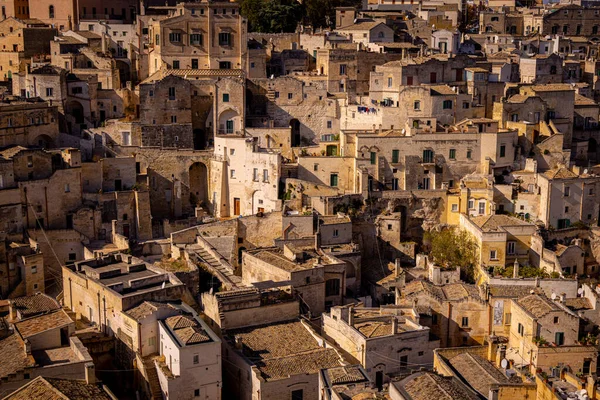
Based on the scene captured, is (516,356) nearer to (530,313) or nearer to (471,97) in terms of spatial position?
(530,313)

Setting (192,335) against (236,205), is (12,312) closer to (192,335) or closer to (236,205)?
(192,335)

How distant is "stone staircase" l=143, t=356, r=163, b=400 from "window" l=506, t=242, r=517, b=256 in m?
19.1

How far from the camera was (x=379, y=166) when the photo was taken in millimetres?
50031

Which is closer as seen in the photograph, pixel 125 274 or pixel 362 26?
pixel 125 274

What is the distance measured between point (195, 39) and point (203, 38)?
19.7 inches

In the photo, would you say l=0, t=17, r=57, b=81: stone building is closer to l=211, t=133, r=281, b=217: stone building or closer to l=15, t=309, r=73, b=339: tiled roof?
l=211, t=133, r=281, b=217: stone building

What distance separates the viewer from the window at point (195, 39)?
58.7 meters

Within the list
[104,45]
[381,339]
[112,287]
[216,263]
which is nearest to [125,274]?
[112,287]

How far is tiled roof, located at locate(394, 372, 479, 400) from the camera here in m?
29.5

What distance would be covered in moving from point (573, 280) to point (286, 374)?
599 inches

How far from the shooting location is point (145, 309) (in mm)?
35344

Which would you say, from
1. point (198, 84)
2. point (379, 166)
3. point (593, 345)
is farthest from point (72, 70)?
point (593, 345)

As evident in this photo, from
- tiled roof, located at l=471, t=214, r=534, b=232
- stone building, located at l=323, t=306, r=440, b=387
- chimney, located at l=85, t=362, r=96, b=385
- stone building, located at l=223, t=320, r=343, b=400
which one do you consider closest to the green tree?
tiled roof, located at l=471, t=214, r=534, b=232

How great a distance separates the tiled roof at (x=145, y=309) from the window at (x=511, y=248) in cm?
1778
